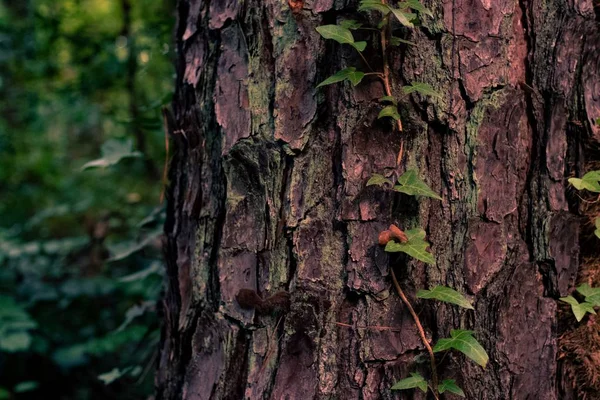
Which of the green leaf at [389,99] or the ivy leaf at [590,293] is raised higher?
the green leaf at [389,99]

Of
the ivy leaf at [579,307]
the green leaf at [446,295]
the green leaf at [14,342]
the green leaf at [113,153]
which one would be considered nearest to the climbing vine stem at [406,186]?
the green leaf at [446,295]

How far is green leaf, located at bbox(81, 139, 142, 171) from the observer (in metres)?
1.73

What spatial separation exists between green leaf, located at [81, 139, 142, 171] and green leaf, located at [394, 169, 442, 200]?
1018 millimetres

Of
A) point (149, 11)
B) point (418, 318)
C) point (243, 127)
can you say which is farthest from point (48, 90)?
point (418, 318)

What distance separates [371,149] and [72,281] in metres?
2.59

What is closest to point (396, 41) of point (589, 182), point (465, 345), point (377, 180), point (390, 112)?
point (390, 112)

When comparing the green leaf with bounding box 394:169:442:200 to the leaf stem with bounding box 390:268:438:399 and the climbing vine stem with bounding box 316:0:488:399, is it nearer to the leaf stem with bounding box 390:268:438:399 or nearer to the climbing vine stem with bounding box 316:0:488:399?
the climbing vine stem with bounding box 316:0:488:399

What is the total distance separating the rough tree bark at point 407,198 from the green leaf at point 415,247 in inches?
1.7

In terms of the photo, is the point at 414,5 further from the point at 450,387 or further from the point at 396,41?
the point at 450,387

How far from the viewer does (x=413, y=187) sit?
1007 millimetres

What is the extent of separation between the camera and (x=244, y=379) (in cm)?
112

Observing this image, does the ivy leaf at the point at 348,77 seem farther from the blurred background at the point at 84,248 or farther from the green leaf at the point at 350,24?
the blurred background at the point at 84,248

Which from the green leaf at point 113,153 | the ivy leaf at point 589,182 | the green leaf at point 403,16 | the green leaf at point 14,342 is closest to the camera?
the green leaf at point 403,16

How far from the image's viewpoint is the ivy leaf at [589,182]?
1.07 meters
